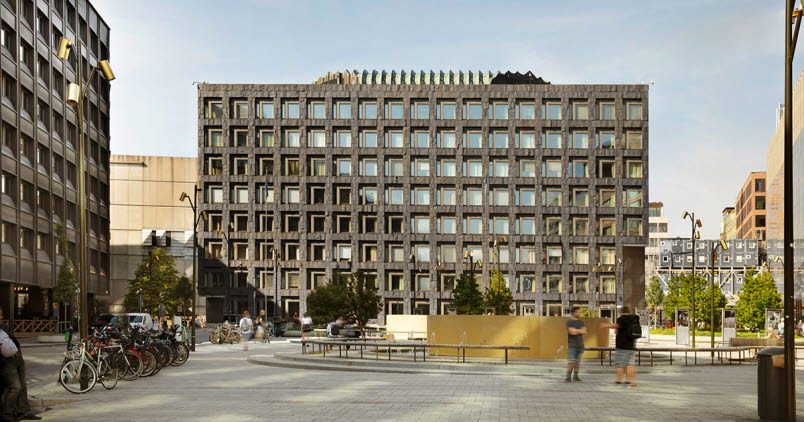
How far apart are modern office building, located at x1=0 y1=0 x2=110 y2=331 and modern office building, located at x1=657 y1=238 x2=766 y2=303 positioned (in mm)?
97868

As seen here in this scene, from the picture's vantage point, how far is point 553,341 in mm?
29312

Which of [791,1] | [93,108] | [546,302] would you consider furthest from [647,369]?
[546,302]

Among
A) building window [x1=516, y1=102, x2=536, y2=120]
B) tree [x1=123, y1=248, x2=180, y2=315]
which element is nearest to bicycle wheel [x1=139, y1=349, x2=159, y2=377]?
tree [x1=123, y1=248, x2=180, y2=315]

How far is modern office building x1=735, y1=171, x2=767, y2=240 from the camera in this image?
146m

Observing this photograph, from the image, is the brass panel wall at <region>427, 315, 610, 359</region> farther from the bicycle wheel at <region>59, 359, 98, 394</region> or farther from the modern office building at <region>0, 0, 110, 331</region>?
the modern office building at <region>0, 0, 110, 331</region>

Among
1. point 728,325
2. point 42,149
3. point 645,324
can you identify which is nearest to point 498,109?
point 645,324

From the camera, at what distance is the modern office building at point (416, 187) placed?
96.9m

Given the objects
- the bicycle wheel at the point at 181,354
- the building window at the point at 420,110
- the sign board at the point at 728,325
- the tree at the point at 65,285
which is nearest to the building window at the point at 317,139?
the building window at the point at 420,110

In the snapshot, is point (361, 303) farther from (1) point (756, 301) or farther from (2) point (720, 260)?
(2) point (720, 260)

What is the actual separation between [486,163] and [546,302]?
52.8ft

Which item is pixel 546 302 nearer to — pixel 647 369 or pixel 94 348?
pixel 647 369

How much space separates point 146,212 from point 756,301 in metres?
72.5

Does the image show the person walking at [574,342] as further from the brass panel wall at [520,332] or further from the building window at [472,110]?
the building window at [472,110]

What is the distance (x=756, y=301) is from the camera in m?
77.8
